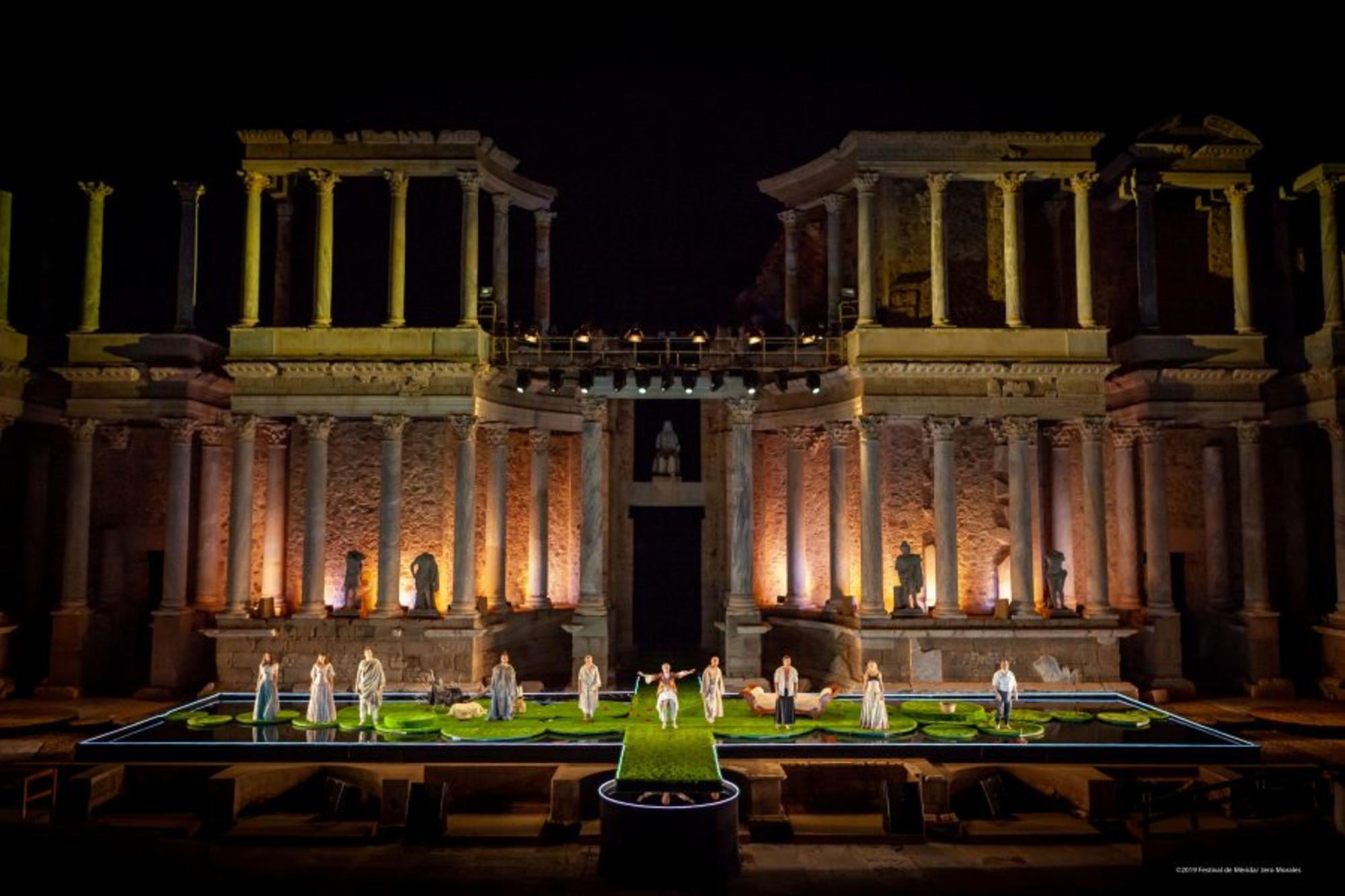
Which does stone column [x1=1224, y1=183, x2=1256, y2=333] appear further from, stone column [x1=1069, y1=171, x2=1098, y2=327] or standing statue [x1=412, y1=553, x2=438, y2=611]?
standing statue [x1=412, y1=553, x2=438, y2=611]

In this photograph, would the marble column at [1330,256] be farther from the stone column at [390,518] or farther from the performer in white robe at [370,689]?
the performer in white robe at [370,689]

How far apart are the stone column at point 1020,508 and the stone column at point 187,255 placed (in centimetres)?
2248

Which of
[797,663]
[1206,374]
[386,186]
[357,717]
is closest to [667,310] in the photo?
[386,186]

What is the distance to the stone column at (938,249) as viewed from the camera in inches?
1033

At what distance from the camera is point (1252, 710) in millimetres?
23750

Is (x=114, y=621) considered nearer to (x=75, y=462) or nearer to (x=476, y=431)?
(x=75, y=462)

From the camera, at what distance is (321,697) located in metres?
20.3

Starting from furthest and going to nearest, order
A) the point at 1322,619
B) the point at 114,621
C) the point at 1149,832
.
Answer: the point at 114,621
the point at 1322,619
the point at 1149,832

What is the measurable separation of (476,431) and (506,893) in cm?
1715

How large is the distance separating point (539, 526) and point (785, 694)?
1156 cm

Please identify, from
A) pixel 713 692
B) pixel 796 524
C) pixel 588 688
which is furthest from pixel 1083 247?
pixel 588 688

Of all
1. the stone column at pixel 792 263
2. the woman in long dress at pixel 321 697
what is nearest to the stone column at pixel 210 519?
the woman in long dress at pixel 321 697

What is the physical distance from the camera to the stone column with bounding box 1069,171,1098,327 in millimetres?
26281

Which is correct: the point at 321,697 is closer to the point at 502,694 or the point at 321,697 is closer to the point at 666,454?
the point at 502,694
